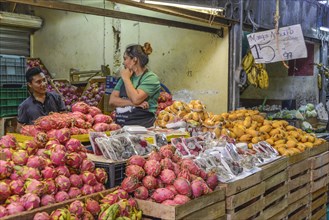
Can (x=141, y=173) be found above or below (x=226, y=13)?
below

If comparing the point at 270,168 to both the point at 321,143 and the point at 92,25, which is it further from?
the point at 92,25

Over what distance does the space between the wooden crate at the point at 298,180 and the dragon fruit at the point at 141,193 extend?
2270mm

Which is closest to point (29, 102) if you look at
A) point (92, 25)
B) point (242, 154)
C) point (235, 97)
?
point (242, 154)

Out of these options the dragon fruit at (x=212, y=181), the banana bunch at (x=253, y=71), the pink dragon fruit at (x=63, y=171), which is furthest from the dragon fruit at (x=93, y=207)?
the banana bunch at (x=253, y=71)

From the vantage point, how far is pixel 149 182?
285cm

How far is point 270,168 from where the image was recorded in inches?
158

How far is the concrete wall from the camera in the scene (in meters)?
7.71

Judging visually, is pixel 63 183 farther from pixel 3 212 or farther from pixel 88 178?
pixel 3 212

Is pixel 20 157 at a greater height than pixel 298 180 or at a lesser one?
greater

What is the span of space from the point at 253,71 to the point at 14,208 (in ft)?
20.2

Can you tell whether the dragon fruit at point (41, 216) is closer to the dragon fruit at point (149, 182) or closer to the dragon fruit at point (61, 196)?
the dragon fruit at point (61, 196)

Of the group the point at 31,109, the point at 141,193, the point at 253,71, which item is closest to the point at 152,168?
the point at 141,193

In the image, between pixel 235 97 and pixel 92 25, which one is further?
pixel 92 25

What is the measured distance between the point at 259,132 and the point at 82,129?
246 cm
